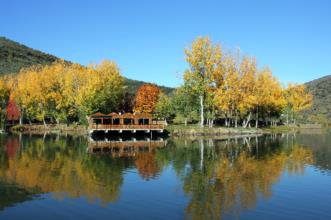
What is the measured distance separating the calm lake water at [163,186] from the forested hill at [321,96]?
10742cm

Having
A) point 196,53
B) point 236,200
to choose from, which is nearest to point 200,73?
point 196,53

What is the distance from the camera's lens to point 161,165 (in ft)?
108

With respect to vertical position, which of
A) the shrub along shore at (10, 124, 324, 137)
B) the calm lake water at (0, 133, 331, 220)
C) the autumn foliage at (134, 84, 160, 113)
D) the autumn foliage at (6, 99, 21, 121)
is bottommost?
the calm lake water at (0, 133, 331, 220)

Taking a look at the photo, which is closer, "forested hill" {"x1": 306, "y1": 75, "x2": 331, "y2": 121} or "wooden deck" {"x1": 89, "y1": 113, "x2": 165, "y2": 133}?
"wooden deck" {"x1": 89, "y1": 113, "x2": 165, "y2": 133}

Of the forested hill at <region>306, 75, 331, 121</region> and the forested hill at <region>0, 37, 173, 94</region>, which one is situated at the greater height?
the forested hill at <region>0, 37, 173, 94</region>

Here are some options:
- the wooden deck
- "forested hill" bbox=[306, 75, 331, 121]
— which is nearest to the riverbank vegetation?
the wooden deck

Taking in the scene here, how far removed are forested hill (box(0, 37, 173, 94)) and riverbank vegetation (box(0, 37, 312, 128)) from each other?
59088 mm

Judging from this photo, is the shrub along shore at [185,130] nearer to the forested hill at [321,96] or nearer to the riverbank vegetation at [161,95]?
the riverbank vegetation at [161,95]

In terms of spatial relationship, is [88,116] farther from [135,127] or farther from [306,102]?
[306,102]

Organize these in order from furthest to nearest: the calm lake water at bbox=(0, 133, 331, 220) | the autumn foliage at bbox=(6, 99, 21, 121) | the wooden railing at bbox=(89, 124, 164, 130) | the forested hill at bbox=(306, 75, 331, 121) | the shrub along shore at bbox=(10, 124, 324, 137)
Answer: the forested hill at bbox=(306, 75, 331, 121) < the autumn foliage at bbox=(6, 99, 21, 121) < the shrub along shore at bbox=(10, 124, 324, 137) < the wooden railing at bbox=(89, 124, 164, 130) < the calm lake water at bbox=(0, 133, 331, 220)

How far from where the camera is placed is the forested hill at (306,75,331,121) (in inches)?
5640

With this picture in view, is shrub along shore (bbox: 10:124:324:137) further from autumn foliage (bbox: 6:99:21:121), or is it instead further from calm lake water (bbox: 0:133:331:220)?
calm lake water (bbox: 0:133:331:220)

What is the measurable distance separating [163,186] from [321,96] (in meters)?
151

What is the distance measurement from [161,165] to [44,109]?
52831 millimetres
